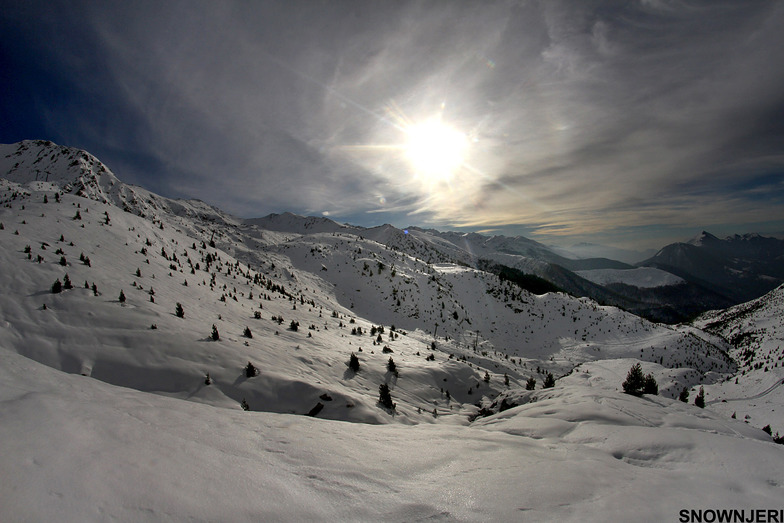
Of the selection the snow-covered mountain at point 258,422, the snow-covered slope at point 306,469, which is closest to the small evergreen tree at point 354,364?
the snow-covered mountain at point 258,422

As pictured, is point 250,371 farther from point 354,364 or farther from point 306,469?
point 306,469

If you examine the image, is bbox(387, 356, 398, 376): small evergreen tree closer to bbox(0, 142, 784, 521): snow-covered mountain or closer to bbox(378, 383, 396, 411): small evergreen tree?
bbox(0, 142, 784, 521): snow-covered mountain

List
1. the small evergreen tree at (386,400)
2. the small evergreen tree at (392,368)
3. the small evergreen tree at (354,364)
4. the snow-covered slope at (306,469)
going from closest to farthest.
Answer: the snow-covered slope at (306,469) → the small evergreen tree at (386,400) → the small evergreen tree at (354,364) → the small evergreen tree at (392,368)

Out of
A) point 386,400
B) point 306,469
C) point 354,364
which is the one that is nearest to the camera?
point 306,469

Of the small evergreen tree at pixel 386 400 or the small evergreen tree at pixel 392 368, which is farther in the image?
the small evergreen tree at pixel 392 368

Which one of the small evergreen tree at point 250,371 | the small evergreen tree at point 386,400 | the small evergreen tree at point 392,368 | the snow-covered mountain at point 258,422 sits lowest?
the small evergreen tree at point 386,400

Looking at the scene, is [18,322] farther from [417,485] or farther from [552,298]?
[552,298]

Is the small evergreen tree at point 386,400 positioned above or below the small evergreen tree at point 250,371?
below

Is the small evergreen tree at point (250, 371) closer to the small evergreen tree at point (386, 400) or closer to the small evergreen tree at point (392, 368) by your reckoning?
the small evergreen tree at point (386, 400)

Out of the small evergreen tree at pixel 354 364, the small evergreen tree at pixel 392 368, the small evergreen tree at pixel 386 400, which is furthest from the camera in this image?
the small evergreen tree at pixel 392 368

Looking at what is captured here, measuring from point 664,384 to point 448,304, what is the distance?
33.1 metres

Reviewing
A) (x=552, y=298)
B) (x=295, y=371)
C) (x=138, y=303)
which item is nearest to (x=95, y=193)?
(x=138, y=303)

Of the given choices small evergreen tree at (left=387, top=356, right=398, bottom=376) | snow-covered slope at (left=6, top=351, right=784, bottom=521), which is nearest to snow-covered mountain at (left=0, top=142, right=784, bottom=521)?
snow-covered slope at (left=6, top=351, right=784, bottom=521)

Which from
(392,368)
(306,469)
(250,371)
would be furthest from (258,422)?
(392,368)
